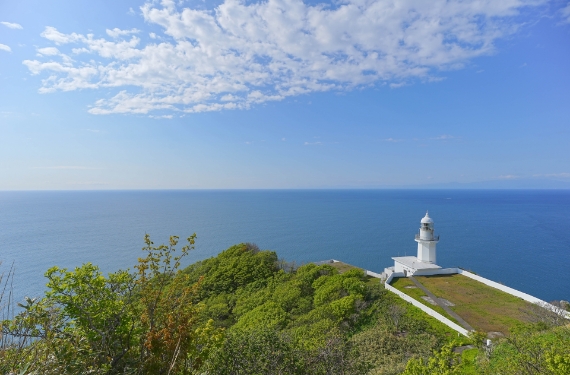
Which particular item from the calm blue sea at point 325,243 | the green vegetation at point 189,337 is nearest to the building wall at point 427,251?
the green vegetation at point 189,337

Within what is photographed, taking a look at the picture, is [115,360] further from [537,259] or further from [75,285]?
[537,259]

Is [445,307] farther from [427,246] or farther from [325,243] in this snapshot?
[325,243]

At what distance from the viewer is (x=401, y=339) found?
1565cm

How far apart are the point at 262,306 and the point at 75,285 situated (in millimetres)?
18142

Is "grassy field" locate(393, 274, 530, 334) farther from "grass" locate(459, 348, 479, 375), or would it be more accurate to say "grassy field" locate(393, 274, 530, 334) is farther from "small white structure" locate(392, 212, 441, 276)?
"grass" locate(459, 348, 479, 375)

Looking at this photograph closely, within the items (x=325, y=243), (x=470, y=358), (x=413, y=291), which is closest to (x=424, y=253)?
(x=413, y=291)

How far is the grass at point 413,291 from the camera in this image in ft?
65.2

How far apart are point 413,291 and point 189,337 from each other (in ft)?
72.3

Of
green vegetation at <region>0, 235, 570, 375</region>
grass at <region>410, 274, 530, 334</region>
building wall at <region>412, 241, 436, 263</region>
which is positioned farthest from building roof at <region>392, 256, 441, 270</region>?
green vegetation at <region>0, 235, 570, 375</region>

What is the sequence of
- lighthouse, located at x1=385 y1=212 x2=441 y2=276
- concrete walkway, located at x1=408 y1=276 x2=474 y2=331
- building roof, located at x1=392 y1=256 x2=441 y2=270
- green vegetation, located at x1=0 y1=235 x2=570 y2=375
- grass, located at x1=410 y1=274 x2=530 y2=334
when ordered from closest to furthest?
1. green vegetation, located at x1=0 y1=235 x2=570 y2=375
2. concrete walkway, located at x1=408 y1=276 x2=474 y2=331
3. grass, located at x1=410 y1=274 x2=530 y2=334
4. building roof, located at x1=392 y1=256 x2=441 y2=270
5. lighthouse, located at x1=385 y1=212 x2=441 y2=276

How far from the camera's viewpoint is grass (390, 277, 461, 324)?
19859 millimetres

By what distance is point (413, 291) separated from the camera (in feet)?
77.5

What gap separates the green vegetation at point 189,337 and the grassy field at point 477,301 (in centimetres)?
223

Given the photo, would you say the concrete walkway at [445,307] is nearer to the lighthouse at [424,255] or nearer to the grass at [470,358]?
the lighthouse at [424,255]
